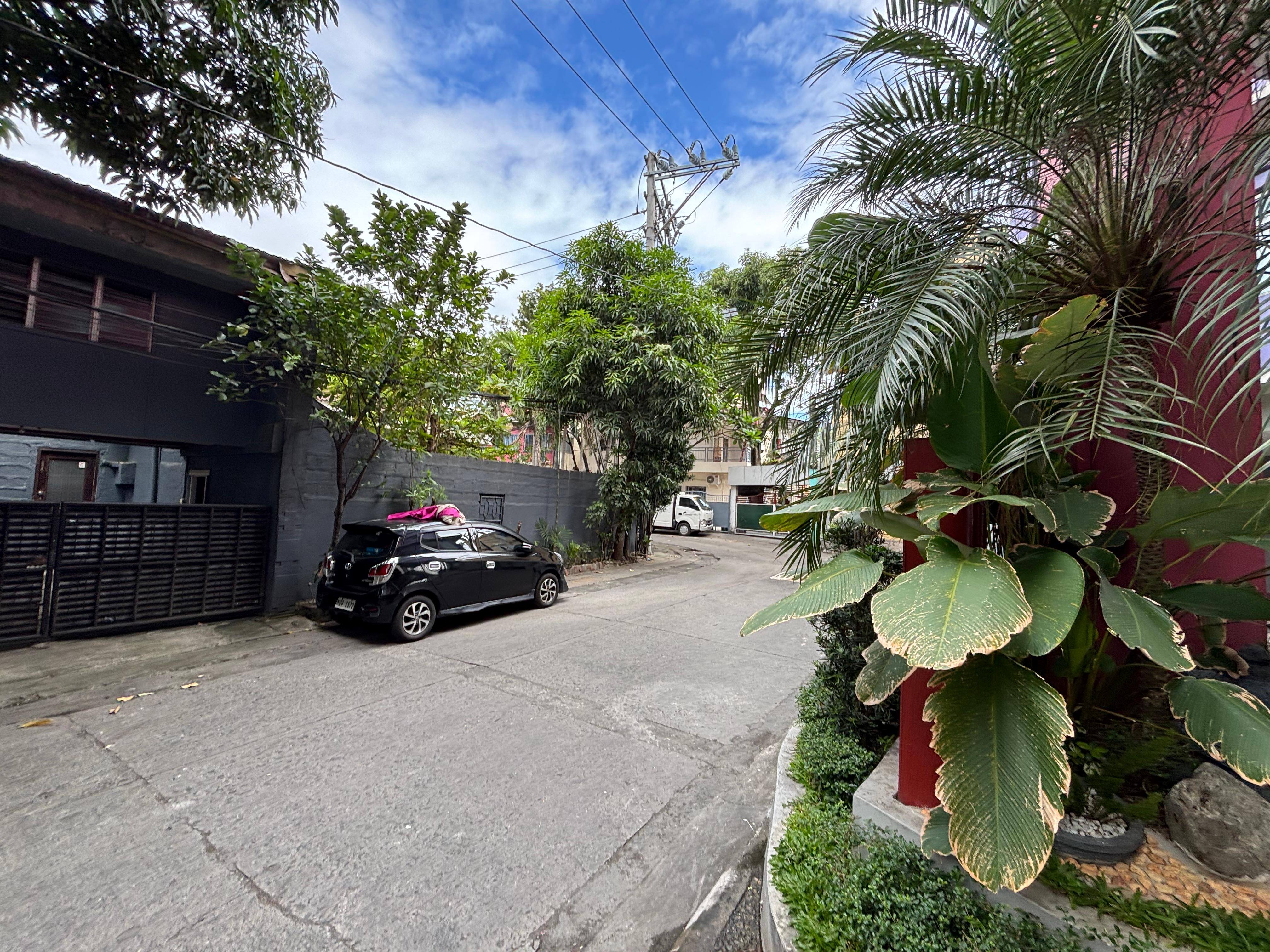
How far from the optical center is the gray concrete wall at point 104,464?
10016mm

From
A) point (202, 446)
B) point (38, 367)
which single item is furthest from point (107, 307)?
point (202, 446)

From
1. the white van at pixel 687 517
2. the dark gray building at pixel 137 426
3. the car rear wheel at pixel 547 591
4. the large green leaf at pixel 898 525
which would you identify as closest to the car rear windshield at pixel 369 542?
the dark gray building at pixel 137 426

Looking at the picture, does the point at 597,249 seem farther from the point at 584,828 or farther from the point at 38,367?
the point at 584,828

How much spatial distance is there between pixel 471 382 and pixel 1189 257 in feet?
25.0

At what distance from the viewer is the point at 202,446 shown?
815 centimetres

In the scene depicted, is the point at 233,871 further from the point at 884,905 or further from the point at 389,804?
the point at 884,905

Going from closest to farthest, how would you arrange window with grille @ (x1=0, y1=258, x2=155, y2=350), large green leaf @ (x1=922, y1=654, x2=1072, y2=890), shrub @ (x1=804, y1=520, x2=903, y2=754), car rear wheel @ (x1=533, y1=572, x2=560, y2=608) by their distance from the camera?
large green leaf @ (x1=922, y1=654, x2=1072, y2=890) < shrub @ (x1=804, y1=520, x2=903, y2=754) < window with grille @ (x1=0, y1=258, x2=155, y2=350) < car rear wheel @ (x1=533, y1=572, x2=560, y2=608)

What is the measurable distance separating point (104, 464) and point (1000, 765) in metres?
15.8

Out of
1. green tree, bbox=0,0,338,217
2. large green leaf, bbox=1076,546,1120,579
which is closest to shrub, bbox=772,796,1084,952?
large green leaf, bbox=1076,546,1120,579

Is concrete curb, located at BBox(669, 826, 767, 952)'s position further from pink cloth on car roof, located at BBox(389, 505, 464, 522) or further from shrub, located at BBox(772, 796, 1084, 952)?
pink cloth on car roof, located at BBox(389, 505, 464, 522)

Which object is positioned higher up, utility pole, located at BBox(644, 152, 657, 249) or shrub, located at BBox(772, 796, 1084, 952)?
utility pole, located at BBox(644, 152, 657, 249)

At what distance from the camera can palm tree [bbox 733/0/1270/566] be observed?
213 centimetres

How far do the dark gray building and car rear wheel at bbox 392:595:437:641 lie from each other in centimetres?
254

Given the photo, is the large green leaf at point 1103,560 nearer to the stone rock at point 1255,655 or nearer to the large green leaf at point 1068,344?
the large green leaf at point 1068,344
